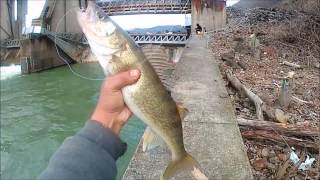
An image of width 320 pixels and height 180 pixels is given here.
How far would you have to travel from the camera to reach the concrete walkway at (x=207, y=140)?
11.0 feet

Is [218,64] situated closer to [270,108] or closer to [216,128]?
[270,108]

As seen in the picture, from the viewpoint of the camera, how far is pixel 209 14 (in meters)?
22.6

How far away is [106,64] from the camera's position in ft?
5.92

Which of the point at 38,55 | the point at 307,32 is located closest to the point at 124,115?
the point at 307,32

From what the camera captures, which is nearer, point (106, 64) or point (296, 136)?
point (106, 64)

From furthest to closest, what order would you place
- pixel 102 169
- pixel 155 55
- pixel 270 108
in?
pixel 270 108 < pixel 155 55 < pixel 102 169

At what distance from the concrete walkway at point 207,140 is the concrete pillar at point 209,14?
16.1 metres

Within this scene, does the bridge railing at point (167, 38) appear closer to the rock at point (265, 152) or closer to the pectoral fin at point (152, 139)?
the rock at point (265, 152)

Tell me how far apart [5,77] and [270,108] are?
20481mm

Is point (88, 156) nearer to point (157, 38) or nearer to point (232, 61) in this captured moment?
point (232, 61)

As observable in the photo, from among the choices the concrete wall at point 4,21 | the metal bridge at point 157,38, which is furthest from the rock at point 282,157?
the concrete wall at point 4,21

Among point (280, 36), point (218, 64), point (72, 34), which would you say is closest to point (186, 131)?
point (218, 64)

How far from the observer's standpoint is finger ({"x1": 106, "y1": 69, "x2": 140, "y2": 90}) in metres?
1.81

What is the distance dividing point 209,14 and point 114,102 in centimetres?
2142
